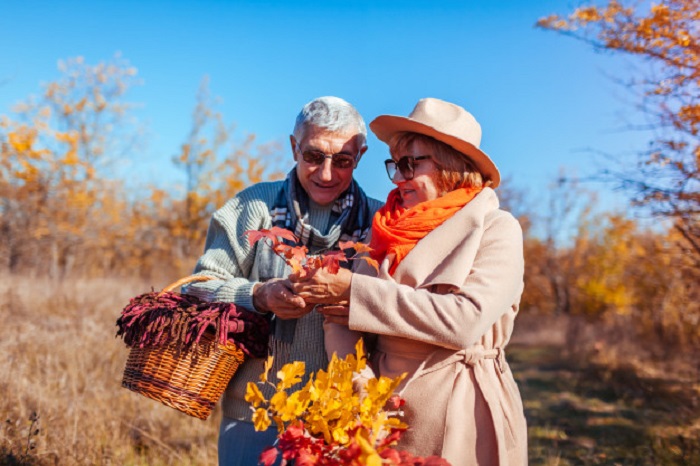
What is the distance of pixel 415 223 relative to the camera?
203 cm

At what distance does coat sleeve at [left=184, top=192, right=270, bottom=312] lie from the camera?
2.43 metres

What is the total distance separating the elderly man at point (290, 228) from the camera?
233 centimetres

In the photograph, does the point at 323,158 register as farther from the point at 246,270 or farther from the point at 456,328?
the point at 456,328

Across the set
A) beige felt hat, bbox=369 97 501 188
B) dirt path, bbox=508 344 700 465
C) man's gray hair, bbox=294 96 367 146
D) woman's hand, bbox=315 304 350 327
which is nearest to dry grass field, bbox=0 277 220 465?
woman's hand, bbox=315 304 350 327

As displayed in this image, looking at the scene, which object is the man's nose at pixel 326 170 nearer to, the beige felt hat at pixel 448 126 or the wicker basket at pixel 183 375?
the beige felt hat at pixel 448 126

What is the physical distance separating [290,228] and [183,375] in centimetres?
68

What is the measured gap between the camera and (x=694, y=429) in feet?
17.8

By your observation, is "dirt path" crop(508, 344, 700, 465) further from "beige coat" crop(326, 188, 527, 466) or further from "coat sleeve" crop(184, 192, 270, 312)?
"coat sleeve" crop(184, 192, 270, 312)

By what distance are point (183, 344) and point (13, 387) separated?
9.81 ft

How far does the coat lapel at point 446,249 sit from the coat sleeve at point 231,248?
0.70m

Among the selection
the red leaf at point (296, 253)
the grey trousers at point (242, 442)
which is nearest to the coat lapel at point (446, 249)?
the red leaf at point (296, 253)

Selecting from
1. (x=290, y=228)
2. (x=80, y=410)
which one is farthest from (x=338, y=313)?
(x=80, y=410)

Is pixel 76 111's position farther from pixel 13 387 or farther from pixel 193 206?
pixel 13 387

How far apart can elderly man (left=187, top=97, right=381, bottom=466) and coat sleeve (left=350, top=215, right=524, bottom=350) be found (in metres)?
0.44
